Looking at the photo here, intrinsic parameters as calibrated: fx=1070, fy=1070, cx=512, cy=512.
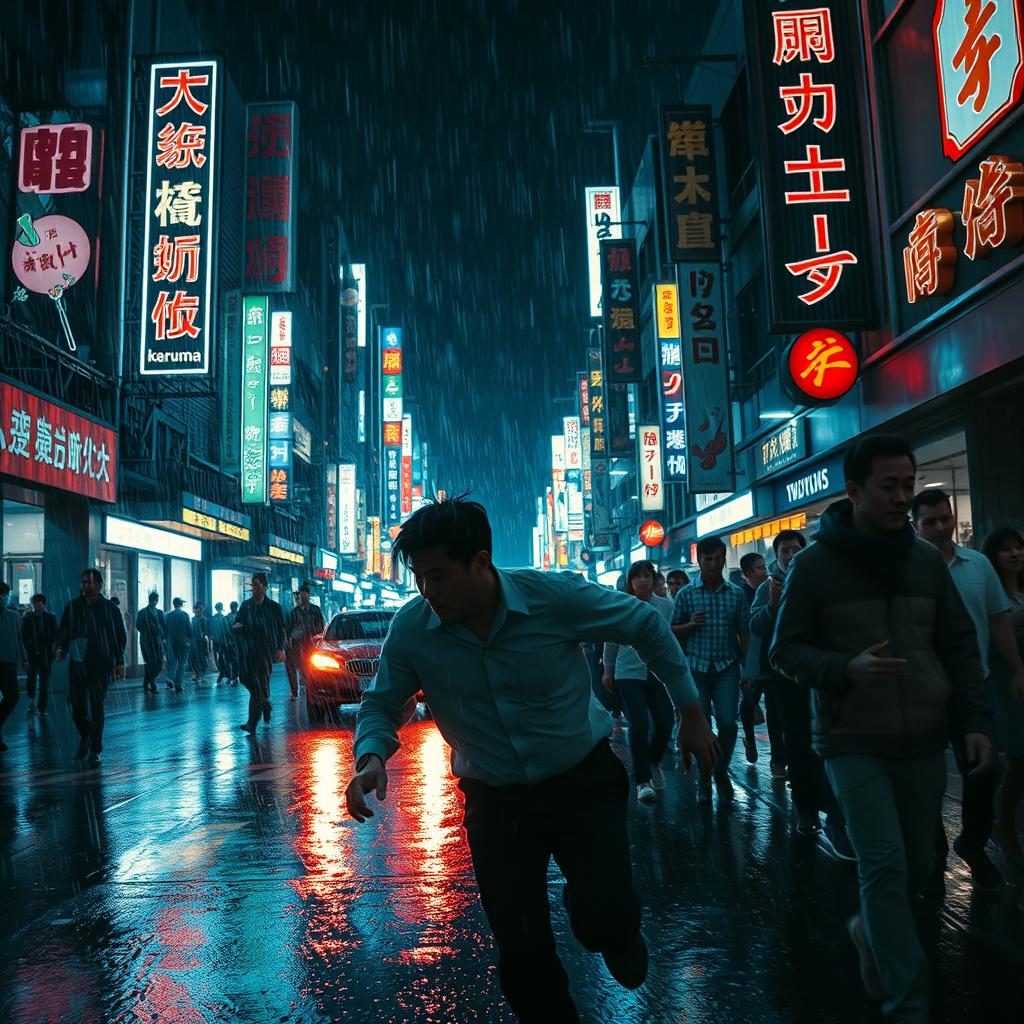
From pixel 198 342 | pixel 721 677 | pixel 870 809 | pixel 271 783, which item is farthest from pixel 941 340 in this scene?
pixel 198 342

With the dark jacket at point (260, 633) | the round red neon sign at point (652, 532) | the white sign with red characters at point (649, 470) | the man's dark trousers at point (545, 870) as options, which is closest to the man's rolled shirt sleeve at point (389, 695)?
the man's dark trousers at point (545, 870)

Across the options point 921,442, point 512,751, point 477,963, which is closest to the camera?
point 512,751

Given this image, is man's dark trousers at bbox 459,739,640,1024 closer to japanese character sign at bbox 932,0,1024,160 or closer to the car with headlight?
japanese character sign at bbox 932,0,1024,160

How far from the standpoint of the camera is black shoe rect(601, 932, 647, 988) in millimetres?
2982

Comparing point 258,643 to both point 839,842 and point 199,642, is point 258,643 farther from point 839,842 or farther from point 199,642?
point 199,642

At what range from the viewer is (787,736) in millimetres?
6785

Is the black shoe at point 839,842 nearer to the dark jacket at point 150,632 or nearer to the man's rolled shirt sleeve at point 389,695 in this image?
the man's rolled shirt sleeve at point 389,695

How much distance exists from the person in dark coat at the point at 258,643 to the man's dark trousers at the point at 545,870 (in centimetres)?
1086

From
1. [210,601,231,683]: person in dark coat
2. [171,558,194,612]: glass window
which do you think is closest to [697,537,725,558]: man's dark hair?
[210,601,231,683]: person in dark coat

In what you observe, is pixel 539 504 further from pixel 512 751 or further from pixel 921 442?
→ pixel 512 751

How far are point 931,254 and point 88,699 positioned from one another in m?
10.1

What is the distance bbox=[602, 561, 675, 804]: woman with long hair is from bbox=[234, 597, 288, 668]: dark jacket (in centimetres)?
658

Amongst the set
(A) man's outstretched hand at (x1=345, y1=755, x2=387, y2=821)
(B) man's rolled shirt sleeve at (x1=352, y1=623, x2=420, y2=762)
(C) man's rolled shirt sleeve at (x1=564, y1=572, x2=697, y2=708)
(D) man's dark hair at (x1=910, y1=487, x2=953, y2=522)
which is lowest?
(A) man's outstretched hand at (x1=345, y1=755, x2=387, y2=821)

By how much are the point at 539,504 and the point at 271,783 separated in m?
102
